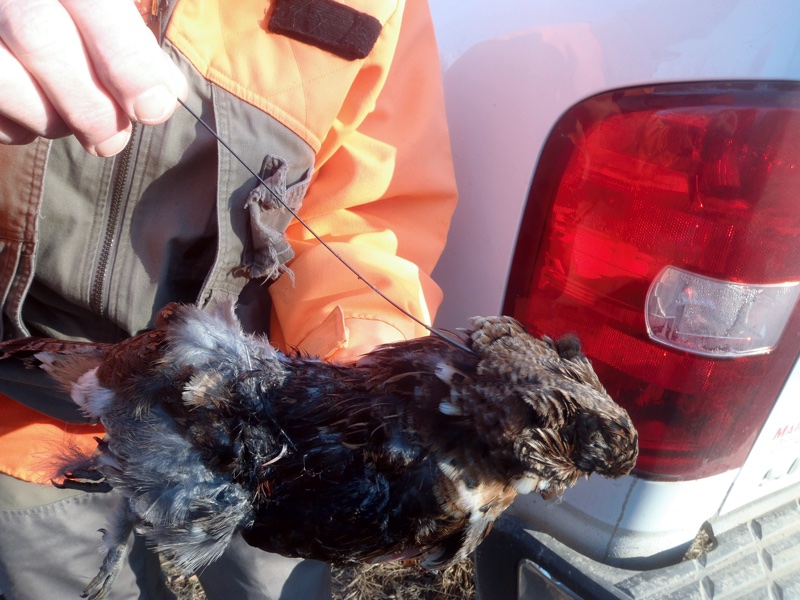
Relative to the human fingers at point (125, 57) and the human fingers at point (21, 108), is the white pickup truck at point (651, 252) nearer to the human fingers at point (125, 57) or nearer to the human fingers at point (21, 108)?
the human fingers at point (125, 57)

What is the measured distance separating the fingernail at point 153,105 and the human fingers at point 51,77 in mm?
52

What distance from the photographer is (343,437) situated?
55.3 inches

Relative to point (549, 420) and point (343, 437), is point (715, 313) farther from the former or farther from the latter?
point (343, 437)

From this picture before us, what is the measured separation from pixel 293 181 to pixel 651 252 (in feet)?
3.39

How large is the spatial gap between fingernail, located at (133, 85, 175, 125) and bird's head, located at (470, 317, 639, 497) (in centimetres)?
83

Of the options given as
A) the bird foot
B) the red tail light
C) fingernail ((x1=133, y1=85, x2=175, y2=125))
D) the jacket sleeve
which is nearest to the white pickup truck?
the red tail light

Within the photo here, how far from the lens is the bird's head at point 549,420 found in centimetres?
126

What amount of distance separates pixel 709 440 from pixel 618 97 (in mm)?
998

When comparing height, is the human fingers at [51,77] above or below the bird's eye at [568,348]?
above

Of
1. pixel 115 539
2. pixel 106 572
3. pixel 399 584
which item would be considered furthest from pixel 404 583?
pixel 115 539

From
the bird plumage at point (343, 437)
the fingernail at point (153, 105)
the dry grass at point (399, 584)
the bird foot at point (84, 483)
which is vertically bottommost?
the dry grass at point (399, 584)

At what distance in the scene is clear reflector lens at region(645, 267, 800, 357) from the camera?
5.13ft

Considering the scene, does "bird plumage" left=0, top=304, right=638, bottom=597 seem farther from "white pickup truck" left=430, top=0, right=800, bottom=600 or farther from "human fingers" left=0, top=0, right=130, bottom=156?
"human fingers" left=0, top=0, right=130, bottom=156

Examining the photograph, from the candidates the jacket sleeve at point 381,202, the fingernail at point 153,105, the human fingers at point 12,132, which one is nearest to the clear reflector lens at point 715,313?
the jacket sleeve at point 381,202
